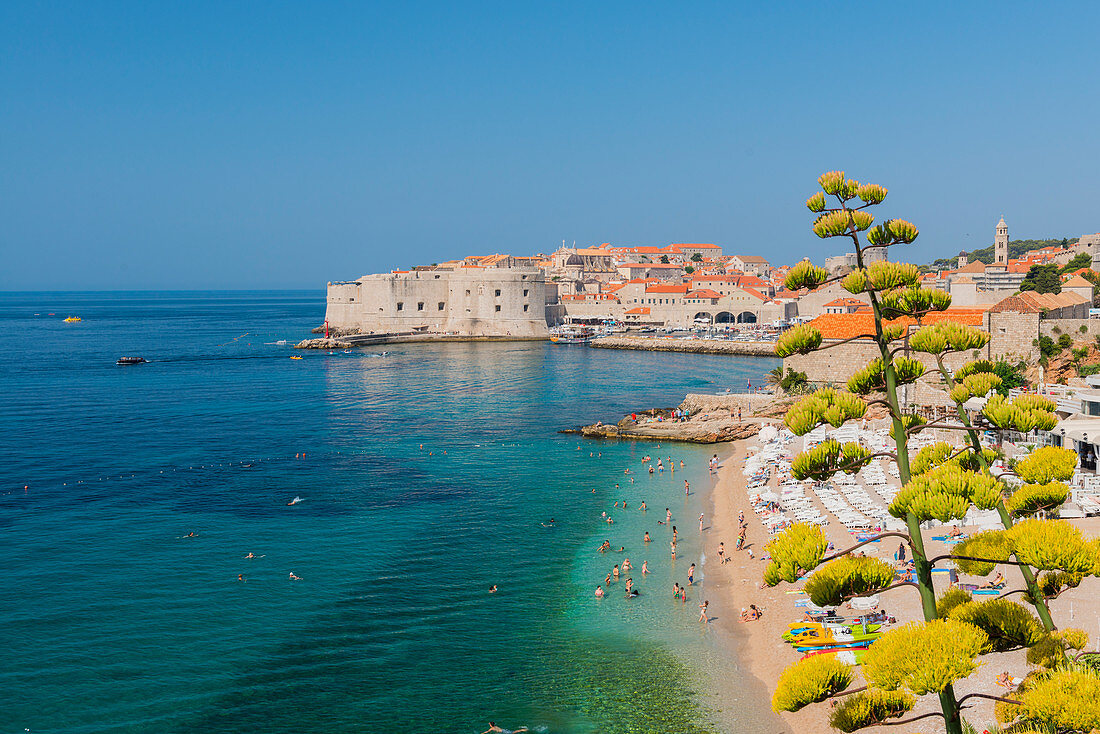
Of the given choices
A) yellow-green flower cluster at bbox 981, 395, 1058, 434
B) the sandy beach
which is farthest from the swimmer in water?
yellow-green flower cluster at bbox 981, 395, 1058, 434

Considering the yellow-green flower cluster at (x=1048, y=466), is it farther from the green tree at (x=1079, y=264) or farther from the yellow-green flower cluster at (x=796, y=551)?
the green tree at (x=1079, y=264)

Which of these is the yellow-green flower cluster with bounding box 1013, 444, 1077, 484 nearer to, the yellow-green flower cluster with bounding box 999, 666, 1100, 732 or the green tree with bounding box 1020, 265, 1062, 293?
the yellow-green flower cluster with bounding box 999, 666, 1100, 732

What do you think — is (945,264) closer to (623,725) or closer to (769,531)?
(769,531)

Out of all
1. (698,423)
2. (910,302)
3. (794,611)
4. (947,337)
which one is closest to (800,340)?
(910,302)

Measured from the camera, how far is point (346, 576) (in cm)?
1412

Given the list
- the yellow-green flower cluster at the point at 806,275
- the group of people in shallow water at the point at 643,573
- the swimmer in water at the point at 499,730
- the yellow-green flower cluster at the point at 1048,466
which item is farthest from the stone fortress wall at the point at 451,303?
the yellow-green flower cluster at the point at 1048,466

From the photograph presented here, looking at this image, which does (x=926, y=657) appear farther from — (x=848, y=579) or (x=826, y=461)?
(x=826, y=461)

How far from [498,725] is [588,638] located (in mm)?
2523

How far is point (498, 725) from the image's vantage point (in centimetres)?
937

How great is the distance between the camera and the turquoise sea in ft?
32.5

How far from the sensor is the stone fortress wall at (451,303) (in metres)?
62.4

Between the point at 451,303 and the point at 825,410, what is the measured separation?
196 ft

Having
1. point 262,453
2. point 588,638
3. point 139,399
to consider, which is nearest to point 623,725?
point 588,638

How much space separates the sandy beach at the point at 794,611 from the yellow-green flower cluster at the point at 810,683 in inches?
205
